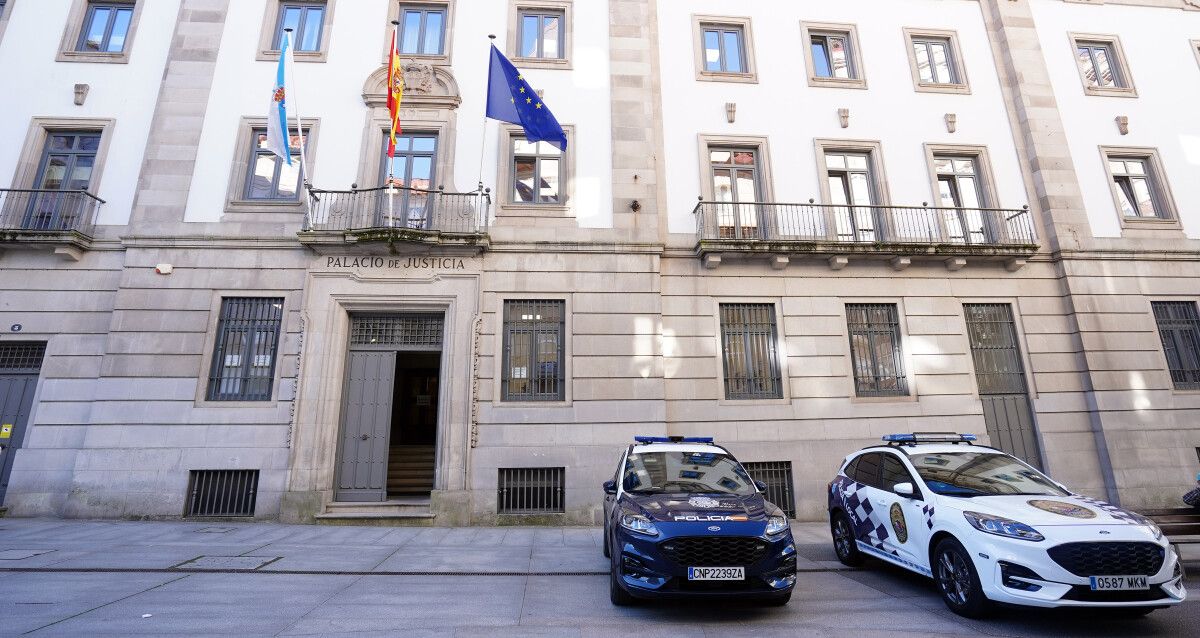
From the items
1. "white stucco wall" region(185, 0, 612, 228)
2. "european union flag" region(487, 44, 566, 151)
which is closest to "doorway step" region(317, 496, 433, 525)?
"white stucco wall" region(185, 0, 612, 228)

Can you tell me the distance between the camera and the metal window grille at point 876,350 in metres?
12.7

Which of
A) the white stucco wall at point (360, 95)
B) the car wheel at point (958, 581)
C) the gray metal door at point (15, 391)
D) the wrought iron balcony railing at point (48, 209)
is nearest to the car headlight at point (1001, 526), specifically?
the car wheel at point (958, 581)

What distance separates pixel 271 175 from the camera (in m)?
12.7

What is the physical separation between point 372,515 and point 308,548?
6.88 ft

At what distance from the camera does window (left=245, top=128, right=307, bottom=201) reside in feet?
41.1

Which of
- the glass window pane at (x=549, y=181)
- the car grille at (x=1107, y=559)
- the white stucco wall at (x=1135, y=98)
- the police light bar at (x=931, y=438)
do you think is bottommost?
the car grille at (x=1107, y=559)

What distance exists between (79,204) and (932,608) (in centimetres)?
1793

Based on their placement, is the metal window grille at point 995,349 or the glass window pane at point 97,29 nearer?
the metal window grille at point 995,349

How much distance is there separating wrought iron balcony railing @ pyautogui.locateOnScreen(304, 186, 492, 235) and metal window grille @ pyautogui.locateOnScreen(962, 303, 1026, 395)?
40.9 ft

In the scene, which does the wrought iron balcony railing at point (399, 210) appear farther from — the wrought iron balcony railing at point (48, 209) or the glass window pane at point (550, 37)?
the wrought iron balcony railing at point (48, 209)

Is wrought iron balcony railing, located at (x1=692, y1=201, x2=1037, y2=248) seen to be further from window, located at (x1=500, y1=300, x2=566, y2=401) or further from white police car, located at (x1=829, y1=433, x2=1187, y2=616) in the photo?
white police car, located at (x1=829, y1=433, x2=1187, y2=616)

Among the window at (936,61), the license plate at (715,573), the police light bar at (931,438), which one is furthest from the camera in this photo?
the window at (936,61)

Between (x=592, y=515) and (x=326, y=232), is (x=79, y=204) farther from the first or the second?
(x=592, y=515)

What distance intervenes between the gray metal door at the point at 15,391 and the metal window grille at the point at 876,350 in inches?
742
